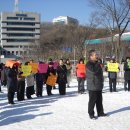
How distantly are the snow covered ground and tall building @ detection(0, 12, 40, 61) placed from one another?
125 meters

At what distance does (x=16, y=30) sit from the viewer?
468 ft

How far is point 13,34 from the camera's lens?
467ft

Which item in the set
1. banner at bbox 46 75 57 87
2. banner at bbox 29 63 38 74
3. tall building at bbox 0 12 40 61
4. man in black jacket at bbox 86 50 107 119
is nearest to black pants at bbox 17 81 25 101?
banner at bbox 29 63 38 74

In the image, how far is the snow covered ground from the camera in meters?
9.45

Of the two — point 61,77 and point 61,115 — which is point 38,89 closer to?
point 61,77

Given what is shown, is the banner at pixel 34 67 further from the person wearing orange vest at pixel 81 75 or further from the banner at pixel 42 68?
the person wearing orange vest at pixel 81 75

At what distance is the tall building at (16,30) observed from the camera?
140 meters

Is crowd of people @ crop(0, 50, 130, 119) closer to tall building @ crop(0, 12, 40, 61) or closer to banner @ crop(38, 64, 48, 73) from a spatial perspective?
banner @ crop(38, 64, 48, 73)

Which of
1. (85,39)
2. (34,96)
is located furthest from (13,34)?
(34,96)

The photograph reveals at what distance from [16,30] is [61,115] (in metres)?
134

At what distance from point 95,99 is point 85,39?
142 feet

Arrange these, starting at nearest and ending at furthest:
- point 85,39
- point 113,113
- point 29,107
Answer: point 113,113 → point 29,107 → point 85,39

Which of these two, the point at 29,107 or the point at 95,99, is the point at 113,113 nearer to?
the point at 95,99

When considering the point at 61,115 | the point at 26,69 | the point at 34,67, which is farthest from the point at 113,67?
the point at 61,115
